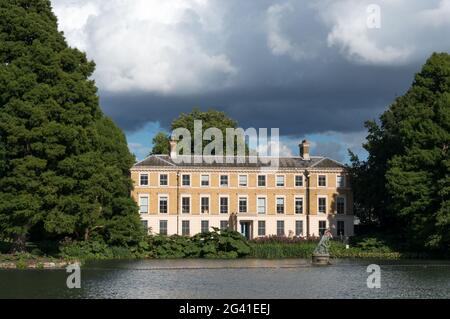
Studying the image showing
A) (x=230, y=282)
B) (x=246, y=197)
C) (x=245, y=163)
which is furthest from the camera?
(x=245, y=163)

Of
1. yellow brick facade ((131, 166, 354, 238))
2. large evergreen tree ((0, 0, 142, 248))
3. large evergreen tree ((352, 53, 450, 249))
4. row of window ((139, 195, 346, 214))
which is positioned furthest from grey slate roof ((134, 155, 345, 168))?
large evergreen tree ((0, 0, 142, 248))

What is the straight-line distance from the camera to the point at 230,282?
33.9m

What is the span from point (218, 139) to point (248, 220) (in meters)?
13.0

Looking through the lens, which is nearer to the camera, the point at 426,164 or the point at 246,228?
the point at 426,164

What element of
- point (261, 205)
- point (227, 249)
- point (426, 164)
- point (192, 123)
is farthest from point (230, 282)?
point (192, 123)

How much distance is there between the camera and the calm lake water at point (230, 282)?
2906cm

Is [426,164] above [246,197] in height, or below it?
above

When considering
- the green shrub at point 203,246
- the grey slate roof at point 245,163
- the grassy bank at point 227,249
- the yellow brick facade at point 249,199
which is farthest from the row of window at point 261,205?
the green shrub at point 203,246

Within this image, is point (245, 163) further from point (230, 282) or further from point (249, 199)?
point (230, 282)

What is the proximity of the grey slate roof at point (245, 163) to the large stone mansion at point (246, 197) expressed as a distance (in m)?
0.10

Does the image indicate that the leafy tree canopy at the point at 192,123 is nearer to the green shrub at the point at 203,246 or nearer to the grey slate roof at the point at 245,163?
the grey slate roof at the point at 245,163

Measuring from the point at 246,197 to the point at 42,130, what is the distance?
113ft

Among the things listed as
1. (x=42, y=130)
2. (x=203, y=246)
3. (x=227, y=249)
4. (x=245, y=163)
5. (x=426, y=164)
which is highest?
(x=245, y=163)
